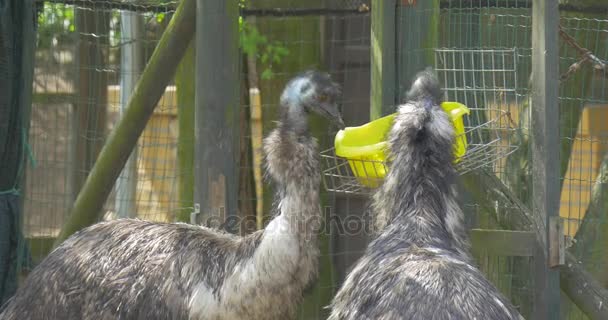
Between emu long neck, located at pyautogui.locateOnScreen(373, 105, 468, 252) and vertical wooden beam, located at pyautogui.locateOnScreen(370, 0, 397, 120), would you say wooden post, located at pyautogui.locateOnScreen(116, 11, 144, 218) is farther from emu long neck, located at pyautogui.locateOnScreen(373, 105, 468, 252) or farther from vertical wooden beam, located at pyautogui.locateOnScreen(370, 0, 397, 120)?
emu long neck, located at pyautogui.locateOnScreen(373, 105, 468, 252)

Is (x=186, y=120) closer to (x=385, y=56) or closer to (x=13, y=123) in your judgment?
(x=13, y=123)

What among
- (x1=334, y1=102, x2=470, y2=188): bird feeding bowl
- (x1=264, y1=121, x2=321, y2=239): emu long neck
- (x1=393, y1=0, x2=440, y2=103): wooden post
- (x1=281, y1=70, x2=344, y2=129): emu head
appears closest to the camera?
(x1=334, y1=102, x2=470, y2=188): bird feeding bowl

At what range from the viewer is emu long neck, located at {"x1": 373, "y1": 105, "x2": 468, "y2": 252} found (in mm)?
3963

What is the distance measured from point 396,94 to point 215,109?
2.55ft

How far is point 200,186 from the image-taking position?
15.4 feet

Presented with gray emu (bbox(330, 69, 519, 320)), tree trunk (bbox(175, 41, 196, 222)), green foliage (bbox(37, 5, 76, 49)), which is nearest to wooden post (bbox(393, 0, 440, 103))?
gray emu (bbox(330, 69, 519, 320))

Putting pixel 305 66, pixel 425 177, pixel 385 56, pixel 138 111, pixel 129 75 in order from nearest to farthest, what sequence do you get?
pixel 425 177
pixel 385 56
pixel 138 111
pixel 305 66
pixel 129 75

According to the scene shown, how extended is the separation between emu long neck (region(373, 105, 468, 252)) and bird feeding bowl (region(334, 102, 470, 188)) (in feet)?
0.28

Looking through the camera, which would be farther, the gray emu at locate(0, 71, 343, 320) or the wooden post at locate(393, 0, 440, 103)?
the wooden post at locate(393, 0, 440, 103)

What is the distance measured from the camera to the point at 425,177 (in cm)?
399

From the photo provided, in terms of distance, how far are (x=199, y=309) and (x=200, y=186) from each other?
0.64 m

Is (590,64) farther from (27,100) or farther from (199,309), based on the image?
(27,100)

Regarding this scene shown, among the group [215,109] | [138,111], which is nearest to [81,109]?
[138,111]

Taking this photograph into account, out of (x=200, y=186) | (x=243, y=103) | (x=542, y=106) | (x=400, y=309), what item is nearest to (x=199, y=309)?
(x=200, y=186)
